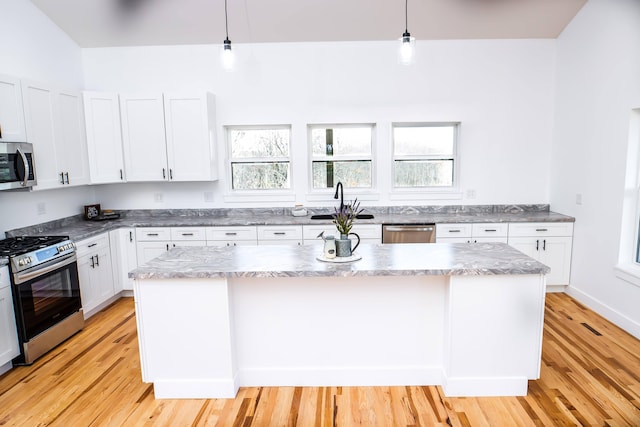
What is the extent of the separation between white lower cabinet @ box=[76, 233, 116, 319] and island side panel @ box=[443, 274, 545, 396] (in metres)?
3.31

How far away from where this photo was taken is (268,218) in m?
4.57

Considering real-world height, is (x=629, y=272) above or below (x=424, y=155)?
Result: below

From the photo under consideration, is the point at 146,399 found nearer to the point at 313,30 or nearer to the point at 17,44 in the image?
the point at 17,44

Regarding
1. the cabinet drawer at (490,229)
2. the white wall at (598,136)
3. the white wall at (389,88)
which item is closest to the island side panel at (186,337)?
the white wall at (389,88)

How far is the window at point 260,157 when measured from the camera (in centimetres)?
487

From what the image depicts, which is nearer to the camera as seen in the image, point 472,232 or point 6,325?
point 6,325

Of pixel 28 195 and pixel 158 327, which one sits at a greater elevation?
pixel 28 195

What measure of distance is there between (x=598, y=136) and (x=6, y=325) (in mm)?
5281

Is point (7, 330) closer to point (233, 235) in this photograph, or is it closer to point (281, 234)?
point (233, 235)

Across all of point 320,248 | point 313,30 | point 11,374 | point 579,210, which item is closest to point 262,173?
point 313,30

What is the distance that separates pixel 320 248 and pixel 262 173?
94.2 inches

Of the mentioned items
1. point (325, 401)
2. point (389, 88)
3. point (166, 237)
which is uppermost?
point (389, 88)

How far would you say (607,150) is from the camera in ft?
11.9

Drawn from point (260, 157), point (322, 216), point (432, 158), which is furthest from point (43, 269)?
point (432, 158)
